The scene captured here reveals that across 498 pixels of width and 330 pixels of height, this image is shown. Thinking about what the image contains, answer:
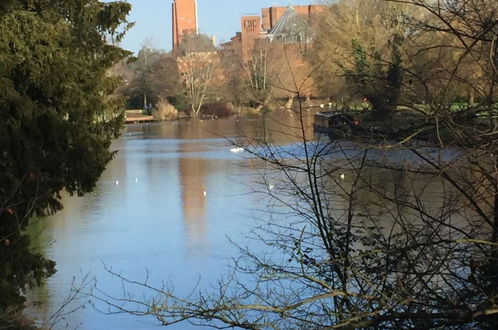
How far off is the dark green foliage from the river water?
59 cm

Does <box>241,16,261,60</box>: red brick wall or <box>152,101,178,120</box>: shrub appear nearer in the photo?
<box>241,16,261,60</box>: red brick wall

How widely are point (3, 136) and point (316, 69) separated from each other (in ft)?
12.3

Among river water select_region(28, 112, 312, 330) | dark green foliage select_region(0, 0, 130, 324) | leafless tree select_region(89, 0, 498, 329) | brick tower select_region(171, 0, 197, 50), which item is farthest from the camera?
brick tower select_region(171, 0, 197, 50)

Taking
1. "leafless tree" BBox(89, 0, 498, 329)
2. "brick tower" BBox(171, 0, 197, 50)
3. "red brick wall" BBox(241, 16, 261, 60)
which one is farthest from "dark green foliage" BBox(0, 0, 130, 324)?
"brick tower" BBox(171, 0, 197, 50)

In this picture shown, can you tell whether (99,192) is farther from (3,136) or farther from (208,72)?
(208,72)

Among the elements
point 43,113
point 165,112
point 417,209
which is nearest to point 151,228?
point 43,113

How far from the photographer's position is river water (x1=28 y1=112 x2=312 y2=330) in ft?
28.3

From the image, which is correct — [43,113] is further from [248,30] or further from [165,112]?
[248,30]

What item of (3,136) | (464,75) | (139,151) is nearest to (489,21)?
(464,75)

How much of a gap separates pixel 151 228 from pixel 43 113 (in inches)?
244

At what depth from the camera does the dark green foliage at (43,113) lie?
22.8ft

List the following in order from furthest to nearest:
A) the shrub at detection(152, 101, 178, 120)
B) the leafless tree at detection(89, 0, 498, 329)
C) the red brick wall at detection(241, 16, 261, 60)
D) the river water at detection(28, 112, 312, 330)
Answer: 1. the shrub at detection(152, 101, 178, 120)
2. the red brick wall at detection(241, 16, 261, 60)
3. the river water at detection(28, 112, 312, 330)
4. the leafless tree at detection(89, 0, 498, 329)

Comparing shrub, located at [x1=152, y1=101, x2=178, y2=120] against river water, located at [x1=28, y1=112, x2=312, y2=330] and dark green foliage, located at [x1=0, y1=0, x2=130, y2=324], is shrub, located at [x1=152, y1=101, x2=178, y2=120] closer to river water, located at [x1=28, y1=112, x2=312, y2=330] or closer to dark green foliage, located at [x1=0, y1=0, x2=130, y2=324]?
river water, located at [x1=28, y1=112, x2=312, y2=330]

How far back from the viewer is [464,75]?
136 inches
